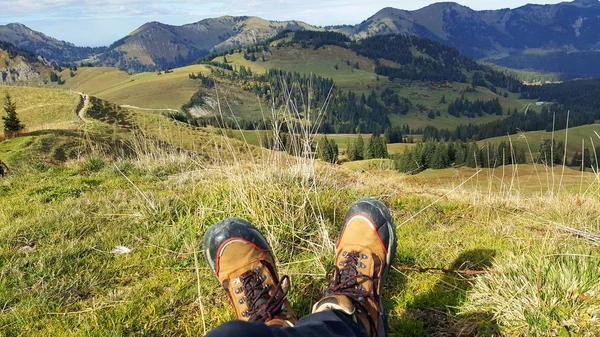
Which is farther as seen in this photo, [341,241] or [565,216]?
[565,216]

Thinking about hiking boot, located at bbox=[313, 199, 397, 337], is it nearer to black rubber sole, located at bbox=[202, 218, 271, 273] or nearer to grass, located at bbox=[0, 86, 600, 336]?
grass, located at bbox=[0, 86, 600, 336]

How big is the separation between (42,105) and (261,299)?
258 feet

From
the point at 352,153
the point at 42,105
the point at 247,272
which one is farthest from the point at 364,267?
the point at 352,153

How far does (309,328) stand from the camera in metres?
1.92

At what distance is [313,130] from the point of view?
492cm

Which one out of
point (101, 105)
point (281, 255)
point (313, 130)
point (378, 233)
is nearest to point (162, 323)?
point (281, 255)

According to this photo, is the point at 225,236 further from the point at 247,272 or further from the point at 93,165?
the point at 93,165

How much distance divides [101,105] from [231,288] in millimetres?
82654

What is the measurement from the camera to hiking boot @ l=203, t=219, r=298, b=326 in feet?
8.52

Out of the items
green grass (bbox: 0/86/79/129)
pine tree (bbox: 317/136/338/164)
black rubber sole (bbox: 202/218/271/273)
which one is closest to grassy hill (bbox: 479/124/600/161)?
green grass (bbox: 0/86/79/129)

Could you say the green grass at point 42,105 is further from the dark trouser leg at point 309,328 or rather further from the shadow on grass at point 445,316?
the dark trouser leg at point 309,328

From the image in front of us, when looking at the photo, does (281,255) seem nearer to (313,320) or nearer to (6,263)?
(313,320)

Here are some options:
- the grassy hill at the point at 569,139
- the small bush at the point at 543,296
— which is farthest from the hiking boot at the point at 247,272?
the grassy hill at the point at 569,139

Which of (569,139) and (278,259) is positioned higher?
(278,259)
